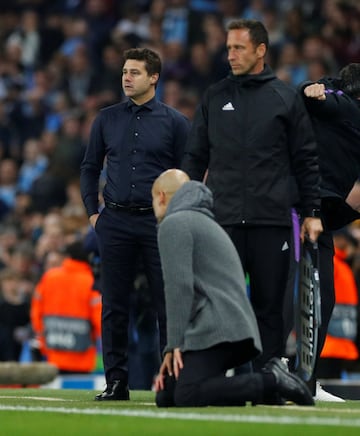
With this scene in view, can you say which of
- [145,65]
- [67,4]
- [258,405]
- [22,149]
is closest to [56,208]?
[22,149]

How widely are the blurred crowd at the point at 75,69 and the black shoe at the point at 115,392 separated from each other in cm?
673

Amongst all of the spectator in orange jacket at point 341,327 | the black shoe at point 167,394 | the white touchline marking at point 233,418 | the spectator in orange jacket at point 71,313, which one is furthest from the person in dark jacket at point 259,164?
the spectator in orange jacket at point 71,313

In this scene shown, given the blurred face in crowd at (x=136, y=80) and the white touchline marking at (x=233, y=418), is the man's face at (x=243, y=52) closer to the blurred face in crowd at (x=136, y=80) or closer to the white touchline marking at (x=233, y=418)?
the blurred face in crowd at (x=136, y=80)

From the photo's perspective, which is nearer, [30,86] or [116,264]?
[116,264]

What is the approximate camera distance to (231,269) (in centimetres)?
830

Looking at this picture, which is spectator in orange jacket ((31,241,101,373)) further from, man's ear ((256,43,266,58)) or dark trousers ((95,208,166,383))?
man's ear ((256,43,266,58))

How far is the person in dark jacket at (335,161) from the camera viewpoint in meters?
9.85

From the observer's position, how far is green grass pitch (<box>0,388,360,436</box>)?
6.80 metres

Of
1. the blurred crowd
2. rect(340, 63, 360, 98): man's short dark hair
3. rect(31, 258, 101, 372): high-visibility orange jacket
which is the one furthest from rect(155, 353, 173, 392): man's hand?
the blurred crowd

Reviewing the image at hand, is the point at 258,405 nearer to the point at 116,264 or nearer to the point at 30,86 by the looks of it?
the point at 116,264

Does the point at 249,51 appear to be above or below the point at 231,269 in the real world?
above

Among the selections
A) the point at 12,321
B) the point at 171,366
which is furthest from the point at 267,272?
the point at 12,321

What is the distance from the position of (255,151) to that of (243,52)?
1.96 ft

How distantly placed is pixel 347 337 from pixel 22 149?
1021 centimetres
